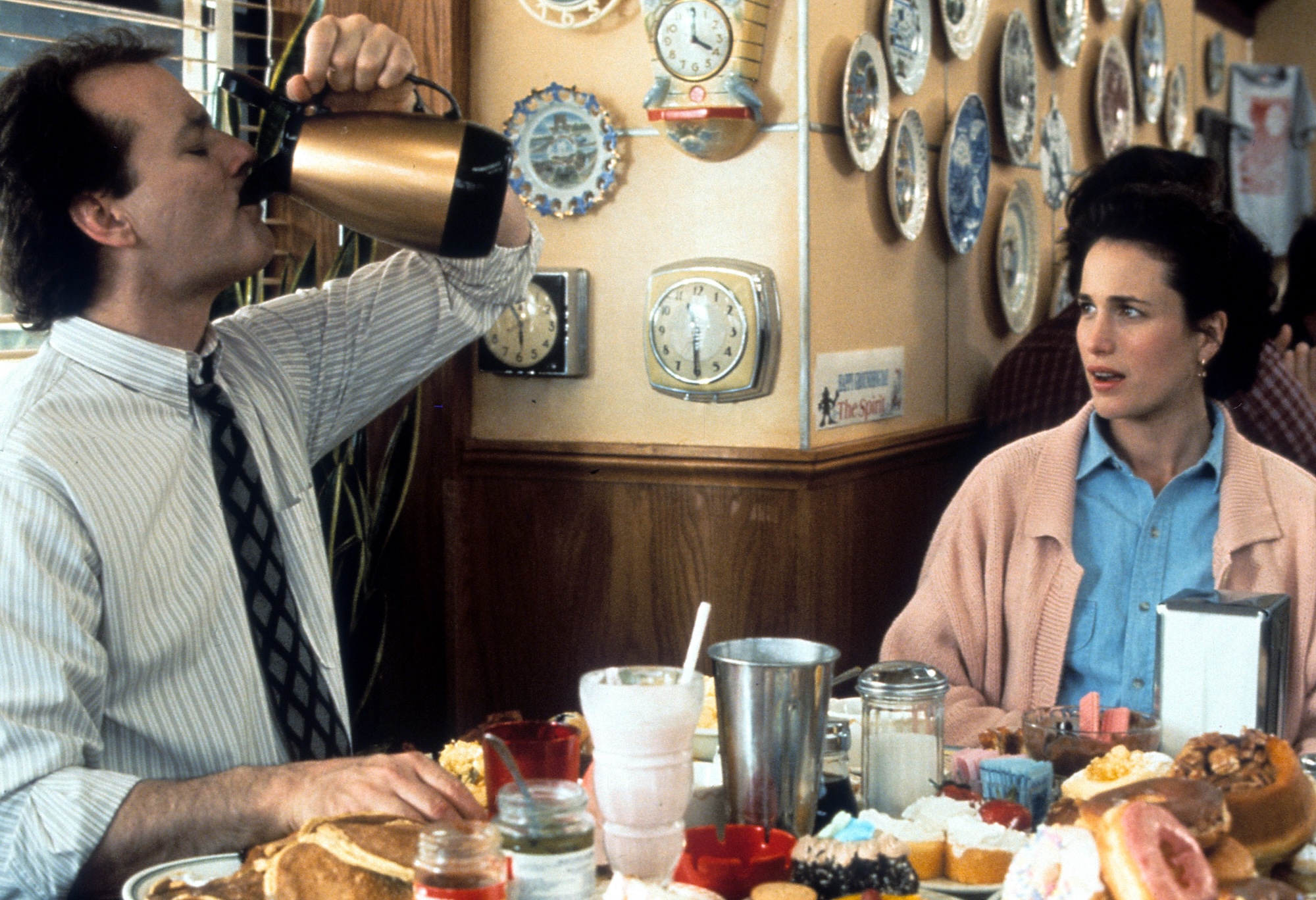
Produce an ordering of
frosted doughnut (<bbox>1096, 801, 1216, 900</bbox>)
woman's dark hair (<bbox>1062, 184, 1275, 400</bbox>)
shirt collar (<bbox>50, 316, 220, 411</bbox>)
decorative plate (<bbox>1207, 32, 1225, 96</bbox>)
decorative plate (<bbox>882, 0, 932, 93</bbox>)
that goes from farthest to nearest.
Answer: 1. decorative plate (<bbox>1207, 32, 1225, 96</bbox>)
2. decorative plate (<bbox>882, 0, 932, 93</bbox>)
3. woman's dark hair (<bbox>1062, 184, 1275, 400</bbox>)
4. shirt collar (<bbox>50, 316, 220, 411</bbox>)
5. frosted doughnut (<bbox>1096, 801, 1216, 900</bbox>)

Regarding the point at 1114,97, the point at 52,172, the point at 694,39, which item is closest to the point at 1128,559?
the point at 694,39

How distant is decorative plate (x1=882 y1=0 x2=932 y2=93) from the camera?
135 inches

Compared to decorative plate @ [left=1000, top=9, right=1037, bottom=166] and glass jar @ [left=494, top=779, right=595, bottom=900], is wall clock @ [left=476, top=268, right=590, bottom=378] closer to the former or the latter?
decorative plate @ [left=1000, top=9, right=1037, bottom=166]

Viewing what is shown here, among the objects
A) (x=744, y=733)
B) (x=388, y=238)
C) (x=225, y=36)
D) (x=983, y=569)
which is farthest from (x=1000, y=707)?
(x=225, y=36)

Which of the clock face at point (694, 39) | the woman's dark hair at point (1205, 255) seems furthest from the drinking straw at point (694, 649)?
the clock face at point (694, 39)

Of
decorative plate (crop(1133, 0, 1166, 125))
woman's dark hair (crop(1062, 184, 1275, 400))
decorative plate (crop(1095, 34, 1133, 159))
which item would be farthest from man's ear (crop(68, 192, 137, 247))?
decorative plate (crop(1133, 0, 1166, 125))

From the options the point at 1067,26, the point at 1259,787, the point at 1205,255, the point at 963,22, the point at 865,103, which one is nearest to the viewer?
the point at 1259,787

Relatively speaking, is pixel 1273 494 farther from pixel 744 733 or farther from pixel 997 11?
pixel 997 11

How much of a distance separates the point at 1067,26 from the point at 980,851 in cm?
408

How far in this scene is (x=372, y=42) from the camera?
203 centimetres

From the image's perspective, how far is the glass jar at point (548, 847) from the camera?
43.8 inches

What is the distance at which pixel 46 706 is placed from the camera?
1463 mm

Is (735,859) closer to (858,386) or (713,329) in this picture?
(713,329)

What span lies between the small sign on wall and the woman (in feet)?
2.38
